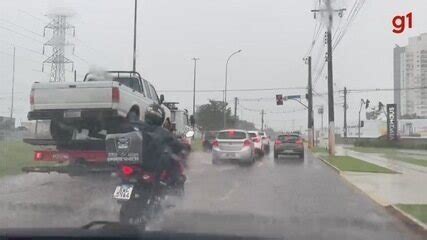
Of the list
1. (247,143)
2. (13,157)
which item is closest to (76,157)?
(13,157)

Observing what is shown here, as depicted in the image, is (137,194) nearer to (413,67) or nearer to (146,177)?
(146,177)

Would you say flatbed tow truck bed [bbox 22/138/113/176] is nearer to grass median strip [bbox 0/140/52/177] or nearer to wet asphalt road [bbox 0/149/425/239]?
wet asphalt road [bbox 0/149/425/239]

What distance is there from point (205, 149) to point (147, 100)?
24.0 metres

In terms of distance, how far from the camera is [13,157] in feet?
77.3

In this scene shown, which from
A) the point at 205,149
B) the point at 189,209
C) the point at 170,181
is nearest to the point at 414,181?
the point at 189,209

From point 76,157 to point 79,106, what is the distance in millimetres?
1167

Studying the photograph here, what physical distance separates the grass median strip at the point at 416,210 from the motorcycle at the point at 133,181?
497 cm

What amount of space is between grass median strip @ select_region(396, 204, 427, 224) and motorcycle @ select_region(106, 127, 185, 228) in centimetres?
497

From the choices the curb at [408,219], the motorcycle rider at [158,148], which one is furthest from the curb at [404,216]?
the motorcycle rider at [158,148]

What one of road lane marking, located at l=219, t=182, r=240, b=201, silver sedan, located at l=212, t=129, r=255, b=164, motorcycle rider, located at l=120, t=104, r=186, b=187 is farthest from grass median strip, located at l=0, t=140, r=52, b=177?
motorcycle rider, located at l=120, t=104, r=186, b=187

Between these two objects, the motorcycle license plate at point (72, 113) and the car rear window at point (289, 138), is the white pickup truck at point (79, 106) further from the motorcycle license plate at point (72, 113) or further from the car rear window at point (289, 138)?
the car rear window at point (289, 138)

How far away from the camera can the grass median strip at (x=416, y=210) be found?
10.6m

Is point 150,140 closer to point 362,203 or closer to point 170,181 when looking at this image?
point 170,181

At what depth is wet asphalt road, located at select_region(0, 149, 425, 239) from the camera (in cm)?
908
